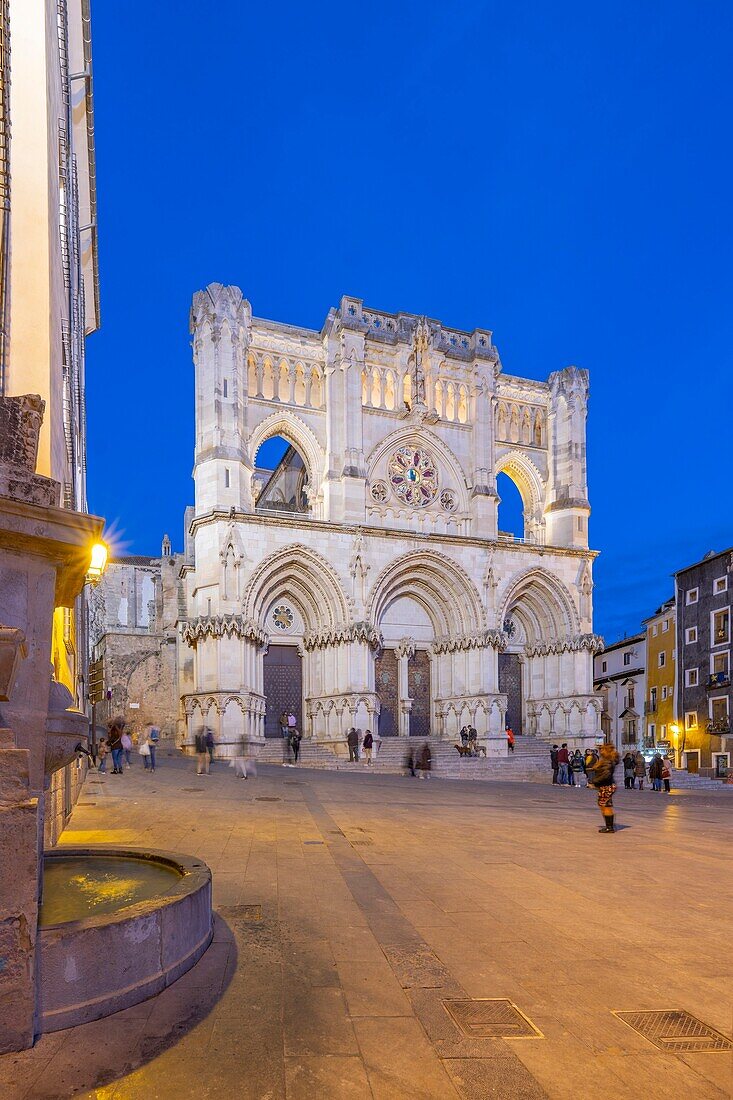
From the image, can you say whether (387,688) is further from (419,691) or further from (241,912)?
(241,912)

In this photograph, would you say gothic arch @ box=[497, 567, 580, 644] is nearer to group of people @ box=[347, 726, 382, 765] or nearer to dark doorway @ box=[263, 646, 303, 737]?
group of people @ box=[347, 726, 382, 765]

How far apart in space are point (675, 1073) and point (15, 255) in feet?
29.0

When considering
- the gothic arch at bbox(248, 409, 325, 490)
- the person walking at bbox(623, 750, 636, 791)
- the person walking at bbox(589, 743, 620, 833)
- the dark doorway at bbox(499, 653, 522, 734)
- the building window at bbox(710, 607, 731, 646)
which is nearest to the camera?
the person walking at bbox(589, 743, 620, 833)

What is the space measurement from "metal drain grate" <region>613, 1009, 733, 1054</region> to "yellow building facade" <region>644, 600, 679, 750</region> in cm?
4112

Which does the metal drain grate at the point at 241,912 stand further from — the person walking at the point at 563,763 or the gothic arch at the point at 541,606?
the gothic arch at the point at 541,606

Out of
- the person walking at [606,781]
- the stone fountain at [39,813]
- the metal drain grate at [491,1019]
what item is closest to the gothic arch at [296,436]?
the person walking at [606,781]

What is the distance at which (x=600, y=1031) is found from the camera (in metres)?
4.12

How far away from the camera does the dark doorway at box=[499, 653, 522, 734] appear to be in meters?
36.7

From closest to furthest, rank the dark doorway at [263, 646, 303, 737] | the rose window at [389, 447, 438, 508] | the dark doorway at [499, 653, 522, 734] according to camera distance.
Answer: the dark doorway at [263, 646, 303, 737]
the rose window at [389, 447, 438, 508]
the dark doorway at [499, 653, 522, 734]

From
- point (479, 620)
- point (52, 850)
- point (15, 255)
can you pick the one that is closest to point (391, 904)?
point (52, 850)

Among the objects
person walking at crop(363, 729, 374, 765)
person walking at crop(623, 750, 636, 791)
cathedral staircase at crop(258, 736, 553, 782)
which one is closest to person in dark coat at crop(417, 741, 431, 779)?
cathedral staircase at crop(258, 736, 553, 782)

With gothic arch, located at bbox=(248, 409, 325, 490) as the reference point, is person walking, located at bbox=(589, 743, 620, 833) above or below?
below

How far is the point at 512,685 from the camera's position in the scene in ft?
122

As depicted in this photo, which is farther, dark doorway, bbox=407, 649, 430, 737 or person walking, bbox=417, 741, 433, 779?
dark doorway, bbox=407, 649, 430, 737
